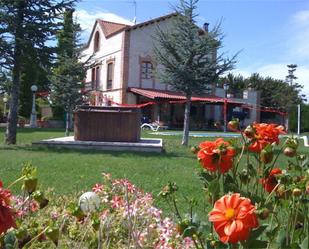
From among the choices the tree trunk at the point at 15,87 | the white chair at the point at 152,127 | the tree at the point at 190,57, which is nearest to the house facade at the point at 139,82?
the white chair at the point at 152,127

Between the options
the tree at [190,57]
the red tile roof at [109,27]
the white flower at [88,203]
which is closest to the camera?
the white flower at [88,203]

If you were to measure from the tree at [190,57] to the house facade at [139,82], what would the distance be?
17.5 metres

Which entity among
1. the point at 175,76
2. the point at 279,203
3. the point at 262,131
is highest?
the point at 175,76

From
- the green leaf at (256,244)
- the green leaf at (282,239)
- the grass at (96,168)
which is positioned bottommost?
the grass at (96,168)

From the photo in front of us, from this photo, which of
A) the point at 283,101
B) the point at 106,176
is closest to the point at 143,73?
the point at 283,101

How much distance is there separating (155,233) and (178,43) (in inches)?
637

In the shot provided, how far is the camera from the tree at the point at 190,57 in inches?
729

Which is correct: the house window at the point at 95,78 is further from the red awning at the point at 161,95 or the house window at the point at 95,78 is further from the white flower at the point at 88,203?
the white flower at the point at 88,203

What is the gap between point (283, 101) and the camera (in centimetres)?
5253

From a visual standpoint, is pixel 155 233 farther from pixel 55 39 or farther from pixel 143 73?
pixel 143 73

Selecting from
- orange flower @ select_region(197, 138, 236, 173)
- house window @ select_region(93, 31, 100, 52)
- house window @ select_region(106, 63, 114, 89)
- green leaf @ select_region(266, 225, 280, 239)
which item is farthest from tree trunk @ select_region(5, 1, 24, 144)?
house window @ select_region(93, 31, 100, 52)

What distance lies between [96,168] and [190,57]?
963cm

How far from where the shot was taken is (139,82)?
39.4 meters

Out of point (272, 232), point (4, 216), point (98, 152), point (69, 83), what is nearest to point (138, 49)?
point (69, 83)
